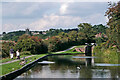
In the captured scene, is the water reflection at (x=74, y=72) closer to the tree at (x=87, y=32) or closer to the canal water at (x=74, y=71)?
the canal water at (x=74, y=71)

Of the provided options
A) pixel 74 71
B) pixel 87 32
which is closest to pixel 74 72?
pixel 74 71

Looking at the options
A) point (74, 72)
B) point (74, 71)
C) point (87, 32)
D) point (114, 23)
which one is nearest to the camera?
point (74, 72)

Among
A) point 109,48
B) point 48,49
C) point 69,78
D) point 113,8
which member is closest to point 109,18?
point 113,8

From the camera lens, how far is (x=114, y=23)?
35281mm

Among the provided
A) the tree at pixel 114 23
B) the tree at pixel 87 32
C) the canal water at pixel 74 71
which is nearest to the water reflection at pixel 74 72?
the canal water at pixel 74 71

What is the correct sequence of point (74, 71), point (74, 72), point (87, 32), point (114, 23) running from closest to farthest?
point (74, 72) → point (74, 71) → point (114, 23) → point (87, 32)

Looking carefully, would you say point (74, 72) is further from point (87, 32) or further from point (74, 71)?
point (87, 32)

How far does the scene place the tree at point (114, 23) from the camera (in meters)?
34.1

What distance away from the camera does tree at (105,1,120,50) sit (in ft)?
112

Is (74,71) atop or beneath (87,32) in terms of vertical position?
beneath

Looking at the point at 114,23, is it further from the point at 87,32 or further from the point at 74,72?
the point at 87,32

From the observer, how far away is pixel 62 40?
71.2 metres

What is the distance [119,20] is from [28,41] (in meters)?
25.4

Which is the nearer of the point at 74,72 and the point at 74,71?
the point at 74,72
